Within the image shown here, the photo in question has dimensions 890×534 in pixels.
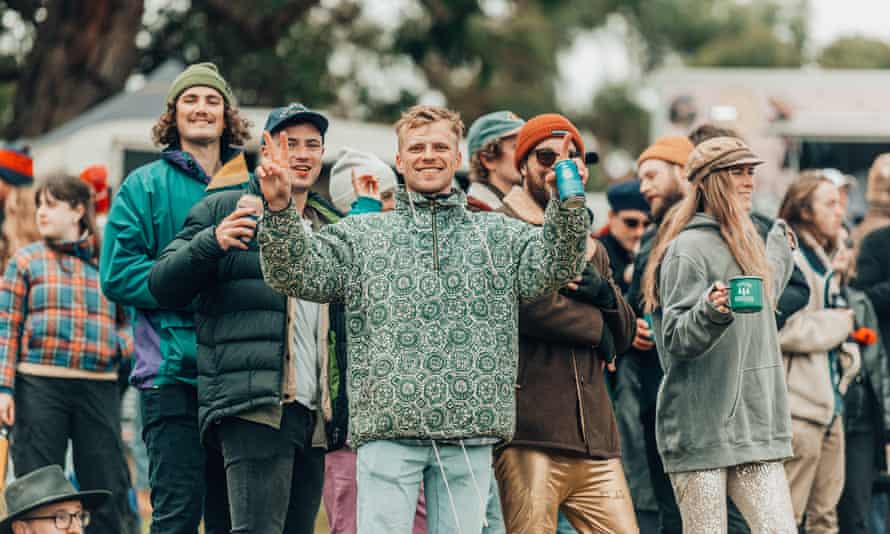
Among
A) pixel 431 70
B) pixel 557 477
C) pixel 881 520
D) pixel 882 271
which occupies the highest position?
pixel 431 70

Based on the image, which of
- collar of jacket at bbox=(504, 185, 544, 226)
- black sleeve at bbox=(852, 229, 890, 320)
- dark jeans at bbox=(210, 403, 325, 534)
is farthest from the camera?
black sleeve at bbox=(852, 229, 890, 320)

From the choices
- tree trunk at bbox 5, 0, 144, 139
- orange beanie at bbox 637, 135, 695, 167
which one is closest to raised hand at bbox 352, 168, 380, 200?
orange beanie at bbox 637, 135, 695, 167

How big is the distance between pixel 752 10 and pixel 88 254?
148 ft

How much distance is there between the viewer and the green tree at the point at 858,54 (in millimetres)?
46719

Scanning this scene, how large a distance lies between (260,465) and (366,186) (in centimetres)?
150

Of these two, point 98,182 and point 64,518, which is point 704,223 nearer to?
point 64,518

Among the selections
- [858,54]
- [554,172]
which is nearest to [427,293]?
[554,172]

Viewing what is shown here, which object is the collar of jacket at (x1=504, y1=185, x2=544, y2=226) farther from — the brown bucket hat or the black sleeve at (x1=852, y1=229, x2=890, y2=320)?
the black sleeve at (x1=852, y1=229, x2=890, y2=320)

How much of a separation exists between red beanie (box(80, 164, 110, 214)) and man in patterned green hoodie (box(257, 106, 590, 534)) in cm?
414

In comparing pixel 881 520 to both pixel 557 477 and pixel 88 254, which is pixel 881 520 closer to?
pixel 557 477

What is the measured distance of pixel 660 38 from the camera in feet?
158

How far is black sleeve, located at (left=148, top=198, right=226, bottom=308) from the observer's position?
18.2ft

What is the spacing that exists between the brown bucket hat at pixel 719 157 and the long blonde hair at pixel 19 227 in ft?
12.5

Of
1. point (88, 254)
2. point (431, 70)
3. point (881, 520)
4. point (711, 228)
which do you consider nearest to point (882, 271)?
point (881, 520)
